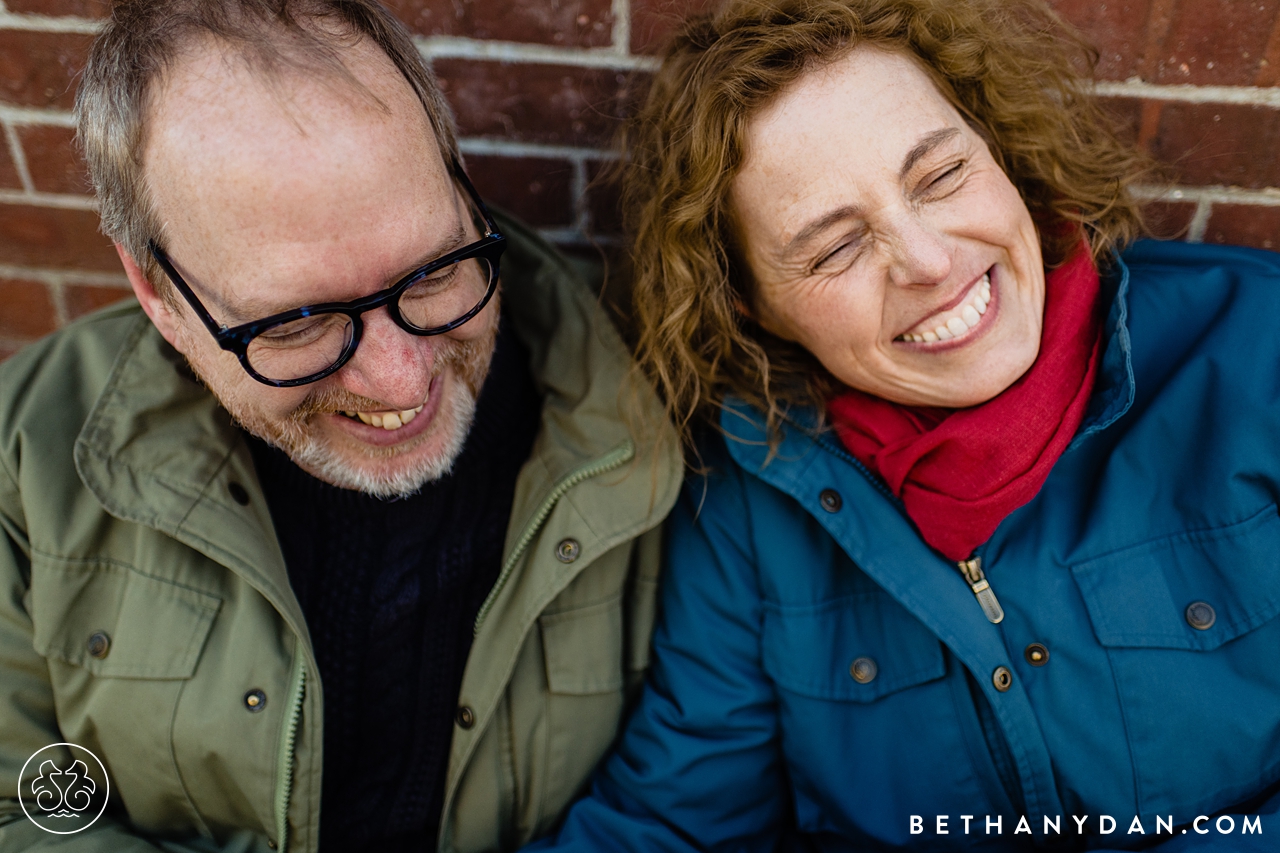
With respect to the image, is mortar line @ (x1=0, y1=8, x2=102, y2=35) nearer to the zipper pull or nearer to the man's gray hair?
the man's gray hair

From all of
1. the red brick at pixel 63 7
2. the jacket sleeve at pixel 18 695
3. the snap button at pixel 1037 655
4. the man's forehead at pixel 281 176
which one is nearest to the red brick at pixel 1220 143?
the snap button at pixel 1037 655

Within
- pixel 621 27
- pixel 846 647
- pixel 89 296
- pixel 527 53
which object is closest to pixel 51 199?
pixel 89 296

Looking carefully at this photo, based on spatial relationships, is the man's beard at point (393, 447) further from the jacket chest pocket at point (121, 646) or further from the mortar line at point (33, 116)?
the mortar line at point (33, 116)

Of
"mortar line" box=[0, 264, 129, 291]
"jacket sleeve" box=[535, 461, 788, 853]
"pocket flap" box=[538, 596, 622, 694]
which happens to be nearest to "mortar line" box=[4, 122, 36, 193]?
"mortar line" box=[0, 264, 129, 291]

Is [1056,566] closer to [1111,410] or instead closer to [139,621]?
[1111,410]

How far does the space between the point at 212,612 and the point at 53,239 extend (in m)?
1.18

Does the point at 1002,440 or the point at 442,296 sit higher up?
the point at 442,296

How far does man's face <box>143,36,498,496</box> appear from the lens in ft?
4.58

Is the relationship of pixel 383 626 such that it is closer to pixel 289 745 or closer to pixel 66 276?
pixel 289 745

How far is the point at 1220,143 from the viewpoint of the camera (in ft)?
6.07

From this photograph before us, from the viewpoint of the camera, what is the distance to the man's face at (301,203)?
1.39 m

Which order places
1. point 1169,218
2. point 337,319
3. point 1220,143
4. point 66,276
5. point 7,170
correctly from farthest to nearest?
point 66,276, point 7,170, point 1169,218, point 1220,143, point 337,319

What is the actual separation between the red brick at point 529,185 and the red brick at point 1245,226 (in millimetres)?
1407

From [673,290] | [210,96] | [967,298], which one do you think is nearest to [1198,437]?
[967,298]
